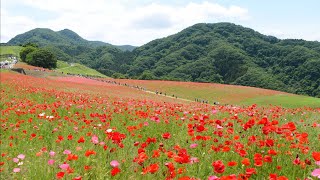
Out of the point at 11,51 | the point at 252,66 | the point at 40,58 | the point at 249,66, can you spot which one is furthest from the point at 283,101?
the point at 11,51

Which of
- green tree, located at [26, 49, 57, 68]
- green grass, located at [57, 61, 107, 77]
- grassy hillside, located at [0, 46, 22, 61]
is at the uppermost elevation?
grassy hillside, located at [0, 46, 22, 61]

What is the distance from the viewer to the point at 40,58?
96.1 meters

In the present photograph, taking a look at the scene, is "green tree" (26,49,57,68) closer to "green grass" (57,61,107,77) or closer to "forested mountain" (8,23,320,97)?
"green grass" (57,61,107,77)

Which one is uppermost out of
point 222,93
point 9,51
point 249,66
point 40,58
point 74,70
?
point 249,66

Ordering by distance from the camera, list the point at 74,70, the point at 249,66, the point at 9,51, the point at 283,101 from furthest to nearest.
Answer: the point at 249,66
the point at 9,51
the point at 74,70
the point at 283,101

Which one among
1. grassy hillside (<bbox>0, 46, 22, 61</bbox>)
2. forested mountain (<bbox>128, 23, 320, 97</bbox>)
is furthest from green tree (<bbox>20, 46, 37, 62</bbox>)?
forested mountain (<bbox>128, 23, 320, 97</bbox>)

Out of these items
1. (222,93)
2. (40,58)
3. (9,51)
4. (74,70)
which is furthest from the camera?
(9,51)

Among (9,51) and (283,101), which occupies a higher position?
(9,51)

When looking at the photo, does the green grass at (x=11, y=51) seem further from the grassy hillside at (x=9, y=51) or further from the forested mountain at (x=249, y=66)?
the forested mountain at (x=249, y=66)

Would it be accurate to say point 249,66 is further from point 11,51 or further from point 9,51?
point 9,51

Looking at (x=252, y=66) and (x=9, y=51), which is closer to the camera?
(x=9, y=51)

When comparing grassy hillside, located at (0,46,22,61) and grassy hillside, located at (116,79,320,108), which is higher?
grassy hillside, located at (0,46,22,61)

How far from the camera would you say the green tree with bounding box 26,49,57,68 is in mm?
95375

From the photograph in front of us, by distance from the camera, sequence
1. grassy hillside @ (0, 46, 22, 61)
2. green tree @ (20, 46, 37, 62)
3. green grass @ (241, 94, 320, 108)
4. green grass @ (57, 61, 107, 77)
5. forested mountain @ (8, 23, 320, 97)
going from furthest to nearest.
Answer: grassy hillside @ (0, 46, 22, 61) → forested mountain @ (8, 23, 320, 97) → green tree @ (20, 46, 37, 62) → green grass @ (57, 61, 107, 77) → green grass @ (241, 94, 320, 108)
